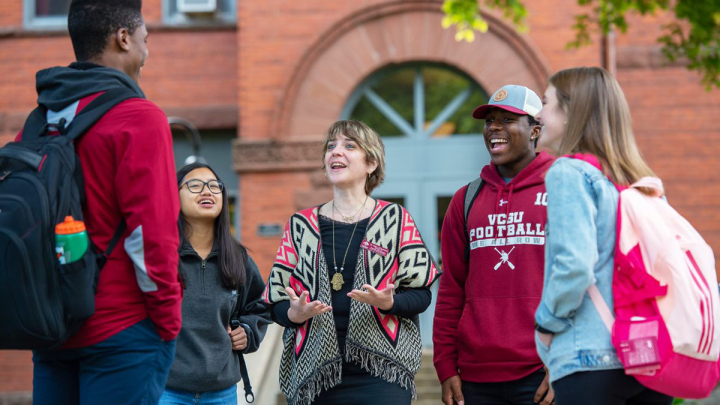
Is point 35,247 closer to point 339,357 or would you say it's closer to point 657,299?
point 339,357

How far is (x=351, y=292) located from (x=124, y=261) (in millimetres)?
1088

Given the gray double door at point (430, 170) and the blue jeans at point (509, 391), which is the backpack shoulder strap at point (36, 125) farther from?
the gray double door at point (430, 170)

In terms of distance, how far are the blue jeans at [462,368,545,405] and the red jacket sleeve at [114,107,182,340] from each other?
61.8 inches

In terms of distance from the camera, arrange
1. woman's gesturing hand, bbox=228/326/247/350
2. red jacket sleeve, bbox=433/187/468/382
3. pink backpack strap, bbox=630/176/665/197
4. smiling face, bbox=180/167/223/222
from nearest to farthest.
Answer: pink backpack strap, bbox=630/176/665/197
red jacket sleeve, bbox=433/187/468/382
woman's gesturing hand, bbox=228/326/247/350
smiling face, bbox=180/167/223/222

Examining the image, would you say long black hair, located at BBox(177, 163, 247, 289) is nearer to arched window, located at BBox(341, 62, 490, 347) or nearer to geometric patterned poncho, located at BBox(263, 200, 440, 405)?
geometric patterned poncho, located at BBox(263, 200, 440, 405)

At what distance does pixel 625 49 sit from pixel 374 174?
928 cm

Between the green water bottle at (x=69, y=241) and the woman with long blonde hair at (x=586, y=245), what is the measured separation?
1648 mm

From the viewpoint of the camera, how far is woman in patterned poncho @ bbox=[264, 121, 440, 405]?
4.05 m

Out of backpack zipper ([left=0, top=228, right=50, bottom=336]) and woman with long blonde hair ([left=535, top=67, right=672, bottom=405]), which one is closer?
backpack zipper ([left=0, top=228, right=50, bottom=336])

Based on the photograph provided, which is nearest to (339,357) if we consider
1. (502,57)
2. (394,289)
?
(394,289)

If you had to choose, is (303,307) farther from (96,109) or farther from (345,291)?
(96,109)

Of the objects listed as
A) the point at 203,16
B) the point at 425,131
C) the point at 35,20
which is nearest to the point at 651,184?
the point at 425,131

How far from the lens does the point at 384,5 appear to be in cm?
1259

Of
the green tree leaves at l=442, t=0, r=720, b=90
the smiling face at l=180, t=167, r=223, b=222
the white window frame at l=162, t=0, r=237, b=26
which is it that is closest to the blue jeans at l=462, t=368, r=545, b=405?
the smiling face at l=180, t=167, r=223, b=222
